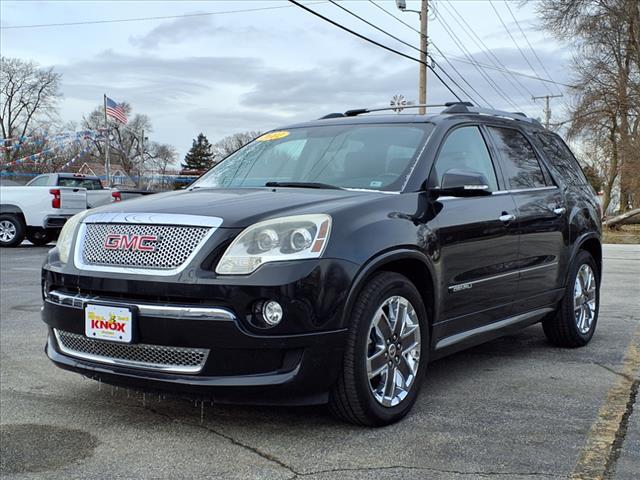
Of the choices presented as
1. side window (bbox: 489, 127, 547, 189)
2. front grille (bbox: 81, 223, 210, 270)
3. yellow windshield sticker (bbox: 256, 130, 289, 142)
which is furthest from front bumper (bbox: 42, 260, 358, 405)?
side window (bbox: 489, 127, 547, 189)

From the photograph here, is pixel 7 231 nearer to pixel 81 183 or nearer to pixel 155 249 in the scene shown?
pixel 81 183

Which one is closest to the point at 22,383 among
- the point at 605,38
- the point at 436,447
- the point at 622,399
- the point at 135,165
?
the point at 436,447

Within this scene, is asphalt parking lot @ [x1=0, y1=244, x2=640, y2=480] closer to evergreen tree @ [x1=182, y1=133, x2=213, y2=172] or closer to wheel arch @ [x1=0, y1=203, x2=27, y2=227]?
wheel arch @ [x1=0, y1=203, x2=27, y2=227]

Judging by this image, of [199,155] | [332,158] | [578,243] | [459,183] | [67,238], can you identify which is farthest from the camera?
[199,155]

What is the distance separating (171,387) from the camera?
3.49m

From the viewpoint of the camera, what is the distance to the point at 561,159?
6078mm

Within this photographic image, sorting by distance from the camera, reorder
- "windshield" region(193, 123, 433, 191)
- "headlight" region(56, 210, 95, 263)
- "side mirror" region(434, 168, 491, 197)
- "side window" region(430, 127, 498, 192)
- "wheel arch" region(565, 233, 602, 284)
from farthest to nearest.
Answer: "wheel arch" region(565, 233, 602, 284) < "side window" region(430, 127, 498, 192) < "windshield" region(193, 123, 433, 191) < "side mirror" region(434, 168, 491, 197) < "headlight" region(56, 210, 95, 263)

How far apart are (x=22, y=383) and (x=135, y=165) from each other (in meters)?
79.9

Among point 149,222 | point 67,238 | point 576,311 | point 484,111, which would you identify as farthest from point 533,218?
point 67,238

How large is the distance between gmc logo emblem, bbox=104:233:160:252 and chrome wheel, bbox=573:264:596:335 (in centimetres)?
357

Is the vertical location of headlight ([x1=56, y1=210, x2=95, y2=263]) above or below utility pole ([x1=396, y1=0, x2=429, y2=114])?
below

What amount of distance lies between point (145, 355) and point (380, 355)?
1.16m

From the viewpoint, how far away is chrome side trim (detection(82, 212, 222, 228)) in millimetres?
3523

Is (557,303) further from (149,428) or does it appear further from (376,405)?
(149,428)
